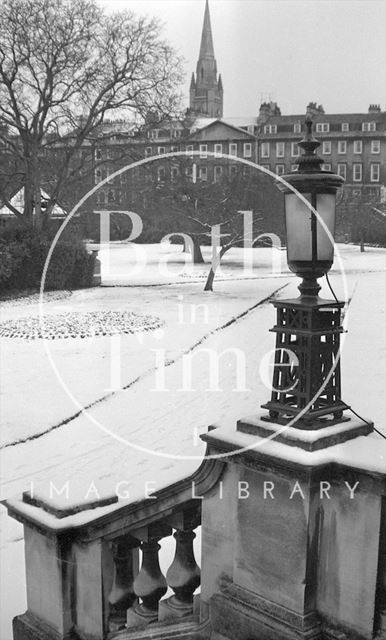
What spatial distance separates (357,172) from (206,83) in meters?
70.7

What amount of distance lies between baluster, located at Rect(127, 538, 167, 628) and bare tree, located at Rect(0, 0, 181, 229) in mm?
28189

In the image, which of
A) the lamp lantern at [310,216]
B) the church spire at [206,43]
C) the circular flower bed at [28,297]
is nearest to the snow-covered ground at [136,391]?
the circular flower bed at [28,297]

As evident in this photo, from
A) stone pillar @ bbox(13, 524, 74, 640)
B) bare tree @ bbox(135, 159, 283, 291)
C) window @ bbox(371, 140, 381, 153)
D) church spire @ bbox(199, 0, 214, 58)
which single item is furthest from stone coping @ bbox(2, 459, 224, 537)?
church spire @ bbox(199, 0, 214, 58)

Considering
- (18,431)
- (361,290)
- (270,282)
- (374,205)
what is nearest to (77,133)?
(270,282)

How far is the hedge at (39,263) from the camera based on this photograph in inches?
1095

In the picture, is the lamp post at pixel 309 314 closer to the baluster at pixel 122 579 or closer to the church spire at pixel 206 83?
the baluster at pixel 122 579

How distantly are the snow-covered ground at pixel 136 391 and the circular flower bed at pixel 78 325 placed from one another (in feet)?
1.67

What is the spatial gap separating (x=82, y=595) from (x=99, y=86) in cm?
3100

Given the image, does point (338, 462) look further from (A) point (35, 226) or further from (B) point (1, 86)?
(B) point (1, 86)

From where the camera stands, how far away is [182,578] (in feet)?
12.9

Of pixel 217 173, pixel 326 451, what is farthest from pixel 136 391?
pixel 217 173

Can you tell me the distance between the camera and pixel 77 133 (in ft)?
110

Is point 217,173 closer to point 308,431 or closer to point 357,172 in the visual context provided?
point 357,172

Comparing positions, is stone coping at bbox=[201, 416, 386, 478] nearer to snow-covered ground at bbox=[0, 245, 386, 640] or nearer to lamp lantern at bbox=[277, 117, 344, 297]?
snow-covered ground at bbox=[0, 245, 386, 640]
